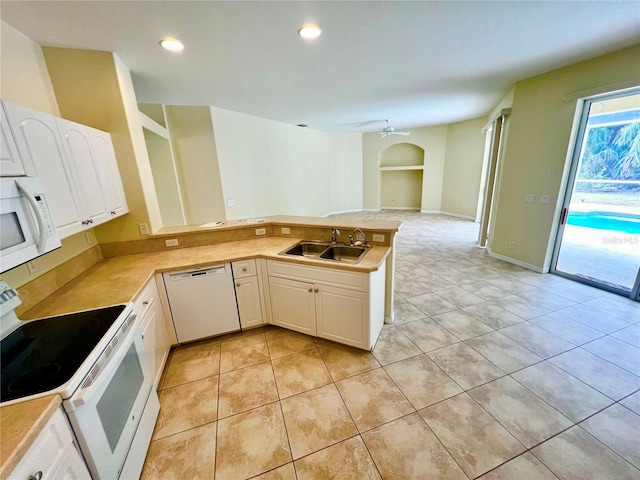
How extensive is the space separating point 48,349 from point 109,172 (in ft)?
5.12

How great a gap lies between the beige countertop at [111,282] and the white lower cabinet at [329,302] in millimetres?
109

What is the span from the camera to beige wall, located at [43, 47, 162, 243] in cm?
212

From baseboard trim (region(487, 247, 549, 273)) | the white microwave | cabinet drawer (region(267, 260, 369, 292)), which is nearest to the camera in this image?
the white microwave

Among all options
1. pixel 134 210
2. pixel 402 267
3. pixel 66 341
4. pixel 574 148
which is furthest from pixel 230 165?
pixel 574 148

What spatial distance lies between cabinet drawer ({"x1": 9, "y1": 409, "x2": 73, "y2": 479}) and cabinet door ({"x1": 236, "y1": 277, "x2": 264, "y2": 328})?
4.99 ft

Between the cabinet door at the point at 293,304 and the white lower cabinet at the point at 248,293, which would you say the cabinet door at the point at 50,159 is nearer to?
the white lower cabinet at the point at 248,293

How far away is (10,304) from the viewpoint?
135 centimetres

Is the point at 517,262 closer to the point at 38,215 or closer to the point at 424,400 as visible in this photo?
the point at 424,400

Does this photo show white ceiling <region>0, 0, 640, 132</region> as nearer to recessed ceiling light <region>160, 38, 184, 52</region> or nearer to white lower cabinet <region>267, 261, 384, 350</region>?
recessed ceiling light <region>160, 38, 184, 52</region>

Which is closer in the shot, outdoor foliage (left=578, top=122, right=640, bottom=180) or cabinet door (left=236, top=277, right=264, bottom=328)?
cabinet door (left=236, top=277, right=264, bottom=328)

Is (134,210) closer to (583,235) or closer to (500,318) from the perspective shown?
(500,318)

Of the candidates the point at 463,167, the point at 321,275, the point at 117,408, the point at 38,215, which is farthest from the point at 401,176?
the point at 117,408

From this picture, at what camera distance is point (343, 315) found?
2.21 meters

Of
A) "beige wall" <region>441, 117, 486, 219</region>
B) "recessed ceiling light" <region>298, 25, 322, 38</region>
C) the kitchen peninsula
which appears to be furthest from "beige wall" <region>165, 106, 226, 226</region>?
"beige wall" <region>441, 117, 486, 219</region>
